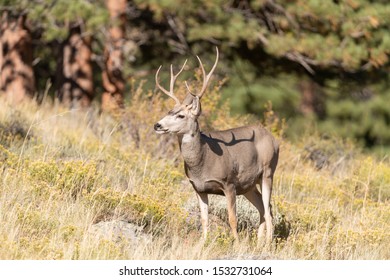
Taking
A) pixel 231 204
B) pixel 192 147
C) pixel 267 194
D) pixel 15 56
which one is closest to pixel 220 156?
pixel 192 147

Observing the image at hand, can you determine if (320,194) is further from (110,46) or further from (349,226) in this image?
(110,46)

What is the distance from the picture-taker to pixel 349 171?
13.0 m

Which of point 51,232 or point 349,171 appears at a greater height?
point 51,232

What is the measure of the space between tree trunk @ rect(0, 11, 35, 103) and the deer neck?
9.43 m

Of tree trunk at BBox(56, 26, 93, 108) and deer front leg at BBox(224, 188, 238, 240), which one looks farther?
tree trunk at BBox(56, 26, 93, 108)

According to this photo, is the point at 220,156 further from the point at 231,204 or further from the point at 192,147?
the point at 231,204

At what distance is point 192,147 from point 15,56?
32.5 ft

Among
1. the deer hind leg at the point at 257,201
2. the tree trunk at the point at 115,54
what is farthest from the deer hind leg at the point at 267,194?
the tree trunk at the point at 115,54

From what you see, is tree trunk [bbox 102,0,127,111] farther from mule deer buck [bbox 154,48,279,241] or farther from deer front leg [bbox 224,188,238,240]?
deer front leg [bbox 224,188,238,240]

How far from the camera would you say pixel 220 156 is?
8.09m

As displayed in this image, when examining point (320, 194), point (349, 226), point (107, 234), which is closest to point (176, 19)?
point (320, 194)

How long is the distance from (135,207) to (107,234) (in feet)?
2.44

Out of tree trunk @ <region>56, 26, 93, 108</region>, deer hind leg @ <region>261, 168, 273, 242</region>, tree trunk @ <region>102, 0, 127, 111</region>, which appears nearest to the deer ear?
deer hind leg @ <region>261, 168, 273, 242</region>

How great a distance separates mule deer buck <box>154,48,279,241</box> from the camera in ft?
25.9
